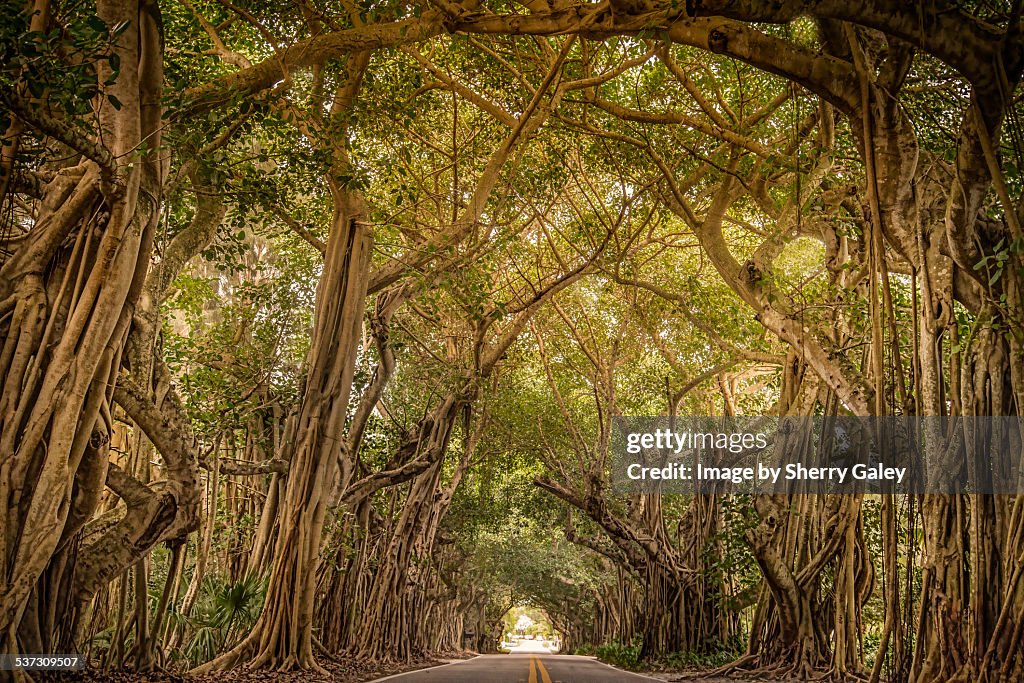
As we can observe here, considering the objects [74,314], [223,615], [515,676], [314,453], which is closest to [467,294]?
[314,453]

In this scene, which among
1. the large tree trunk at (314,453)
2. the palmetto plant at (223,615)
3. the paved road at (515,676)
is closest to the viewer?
the large tree trunk at (314,453)

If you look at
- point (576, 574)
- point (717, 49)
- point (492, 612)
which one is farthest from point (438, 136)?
point (492, 612)

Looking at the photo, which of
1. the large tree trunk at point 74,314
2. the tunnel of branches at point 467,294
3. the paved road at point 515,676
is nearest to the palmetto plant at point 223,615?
the tunnel of branches at point 467,294

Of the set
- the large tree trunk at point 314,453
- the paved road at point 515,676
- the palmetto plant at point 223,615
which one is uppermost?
the large tree trunk at point 314,453

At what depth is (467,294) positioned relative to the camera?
682 centimetres

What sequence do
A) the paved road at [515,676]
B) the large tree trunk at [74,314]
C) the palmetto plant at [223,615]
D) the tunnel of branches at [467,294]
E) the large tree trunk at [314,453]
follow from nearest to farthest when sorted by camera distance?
the large tree trunk at [74,314], the tunnel of branches at [467,294], the large tree trunk at [314,453], the palmetto plant at [223,615], the paved road at [515,676]

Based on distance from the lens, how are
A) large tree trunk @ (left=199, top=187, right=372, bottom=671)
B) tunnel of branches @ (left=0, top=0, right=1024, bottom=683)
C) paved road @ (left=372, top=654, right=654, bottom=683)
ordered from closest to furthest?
tunnel of branches @ (left=0, top=0, right=1024, bottom=683) → large tree trunk @ (left=199, top=187, right=372, bottom=671) → paved road @ (left=372, top=654, right=654, bottom=683)

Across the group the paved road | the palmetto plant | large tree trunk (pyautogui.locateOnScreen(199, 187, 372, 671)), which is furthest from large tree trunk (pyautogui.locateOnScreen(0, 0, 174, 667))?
the paved road

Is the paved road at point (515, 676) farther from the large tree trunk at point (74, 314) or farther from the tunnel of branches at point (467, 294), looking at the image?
the large tree trunk at point (74, 314)

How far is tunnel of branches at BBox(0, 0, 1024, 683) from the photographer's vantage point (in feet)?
12.3

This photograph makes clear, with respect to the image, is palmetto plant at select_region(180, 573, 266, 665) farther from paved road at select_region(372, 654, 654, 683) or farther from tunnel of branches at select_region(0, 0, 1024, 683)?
paved road at select_region(372, 654, 654, 683)

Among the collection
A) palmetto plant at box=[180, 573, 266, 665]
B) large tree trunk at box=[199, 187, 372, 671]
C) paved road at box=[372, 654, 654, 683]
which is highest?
large tree trunk at box=[199, 187, 372, 671]

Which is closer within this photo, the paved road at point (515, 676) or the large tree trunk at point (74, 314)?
the large tree trunk at point (74, 314)

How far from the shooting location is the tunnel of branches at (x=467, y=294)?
376cm
